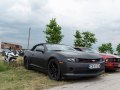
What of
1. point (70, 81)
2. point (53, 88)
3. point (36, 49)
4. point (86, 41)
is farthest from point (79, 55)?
point (86, 41)

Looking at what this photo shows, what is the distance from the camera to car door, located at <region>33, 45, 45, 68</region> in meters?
9.65

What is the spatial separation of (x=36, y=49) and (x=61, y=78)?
229 cm

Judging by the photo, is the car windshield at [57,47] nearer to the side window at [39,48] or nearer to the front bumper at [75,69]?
the side window at [39,48]

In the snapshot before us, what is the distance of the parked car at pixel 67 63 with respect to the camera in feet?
27.1

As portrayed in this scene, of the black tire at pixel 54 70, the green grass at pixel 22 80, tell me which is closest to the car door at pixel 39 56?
the green grass at pixel 22 80

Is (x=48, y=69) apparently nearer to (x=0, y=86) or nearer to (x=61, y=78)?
(x=61, y=78)

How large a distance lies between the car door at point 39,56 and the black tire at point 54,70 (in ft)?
2.10

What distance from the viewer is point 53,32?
32.7m

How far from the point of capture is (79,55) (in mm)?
8500

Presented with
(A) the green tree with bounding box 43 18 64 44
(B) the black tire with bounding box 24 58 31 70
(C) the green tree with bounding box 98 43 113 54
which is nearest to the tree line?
(A) the green tree with bounding box 43 18 64 44

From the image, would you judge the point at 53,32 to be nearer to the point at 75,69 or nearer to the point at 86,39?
the point at 86,39

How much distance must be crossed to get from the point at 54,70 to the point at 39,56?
130 centimetres

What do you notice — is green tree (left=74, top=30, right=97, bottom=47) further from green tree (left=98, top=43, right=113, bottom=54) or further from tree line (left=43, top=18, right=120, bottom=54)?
green tree (left=98, top=43, right=113, bottom=54)

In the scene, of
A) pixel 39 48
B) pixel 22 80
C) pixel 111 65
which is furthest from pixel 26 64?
pixel 111 65
